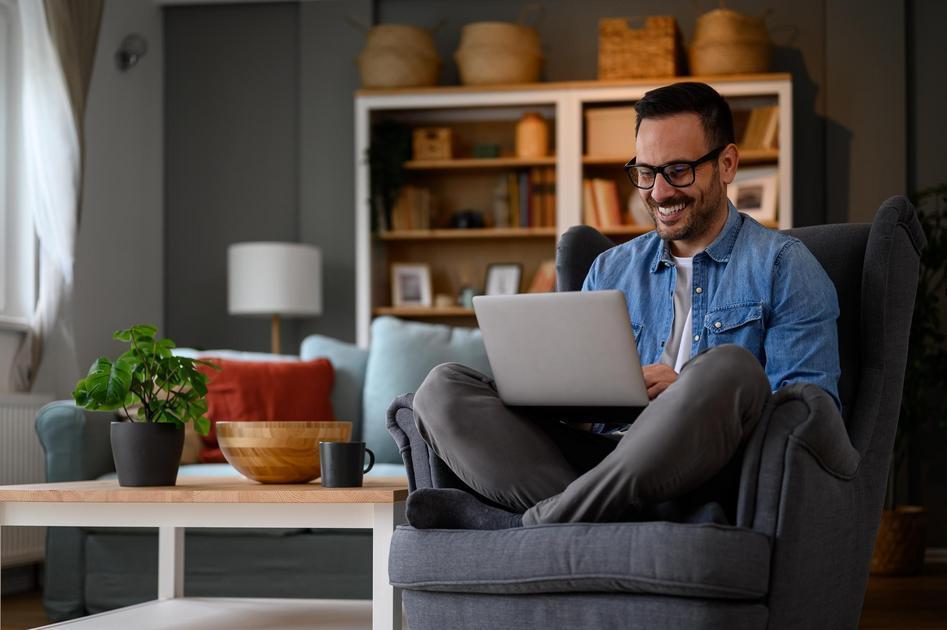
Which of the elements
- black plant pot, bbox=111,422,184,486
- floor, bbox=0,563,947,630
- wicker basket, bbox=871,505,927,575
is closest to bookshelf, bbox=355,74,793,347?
wicker basket, bbox=871,505,927,575

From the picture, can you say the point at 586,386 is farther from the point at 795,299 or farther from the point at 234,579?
the point at 234,579

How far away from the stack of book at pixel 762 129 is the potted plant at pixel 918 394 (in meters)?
0.64

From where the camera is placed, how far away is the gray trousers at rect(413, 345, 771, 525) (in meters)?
1.81

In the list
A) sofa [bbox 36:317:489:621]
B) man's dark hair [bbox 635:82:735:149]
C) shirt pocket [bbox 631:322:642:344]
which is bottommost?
sofa [bbox 36:317:489:621]

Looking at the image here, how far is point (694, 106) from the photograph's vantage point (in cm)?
229

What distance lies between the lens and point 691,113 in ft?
7.52

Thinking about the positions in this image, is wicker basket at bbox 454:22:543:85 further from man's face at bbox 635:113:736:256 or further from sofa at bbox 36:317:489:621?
man's face at bbox 635:113:736:256

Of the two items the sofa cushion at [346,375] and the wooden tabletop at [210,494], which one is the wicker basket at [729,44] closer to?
the sofa cushion at [346,375]

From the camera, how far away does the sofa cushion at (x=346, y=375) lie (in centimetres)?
400

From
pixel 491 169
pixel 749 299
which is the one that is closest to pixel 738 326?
pixel 749 299

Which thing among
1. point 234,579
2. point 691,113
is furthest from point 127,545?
point 691,113

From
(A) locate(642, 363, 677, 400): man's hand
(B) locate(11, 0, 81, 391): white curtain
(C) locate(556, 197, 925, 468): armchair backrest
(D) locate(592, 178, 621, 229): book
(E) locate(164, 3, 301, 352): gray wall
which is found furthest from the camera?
(E) locate(164, 3, 301, 352): gray wall

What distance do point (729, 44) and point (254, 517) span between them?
3529mm

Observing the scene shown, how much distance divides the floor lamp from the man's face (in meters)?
3.04
